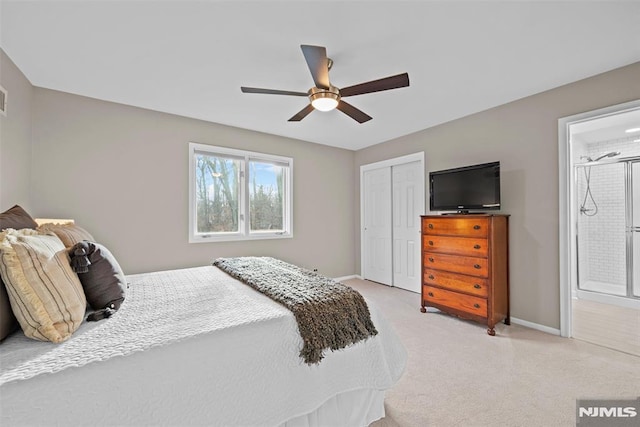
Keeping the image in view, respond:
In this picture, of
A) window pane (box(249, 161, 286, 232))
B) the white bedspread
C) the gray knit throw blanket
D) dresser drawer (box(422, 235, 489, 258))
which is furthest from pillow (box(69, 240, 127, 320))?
dresser drawer (box(422, 235, 489, 258))

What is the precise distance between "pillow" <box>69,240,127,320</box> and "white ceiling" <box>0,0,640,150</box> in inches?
59.4

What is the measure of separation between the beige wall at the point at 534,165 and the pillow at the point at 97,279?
367cm

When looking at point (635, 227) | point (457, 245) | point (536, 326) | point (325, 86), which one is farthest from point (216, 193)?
point (635, 227)

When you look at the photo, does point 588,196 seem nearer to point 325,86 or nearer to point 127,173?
point 325,86

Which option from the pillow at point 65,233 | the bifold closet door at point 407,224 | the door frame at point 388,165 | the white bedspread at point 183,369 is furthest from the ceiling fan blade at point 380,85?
the bifold closet door at point 407,224

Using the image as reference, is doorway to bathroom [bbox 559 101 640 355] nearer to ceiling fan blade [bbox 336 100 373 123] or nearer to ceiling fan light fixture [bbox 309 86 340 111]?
ceiling fan blade [bbox 336 100 373 123]

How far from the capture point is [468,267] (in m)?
3.01

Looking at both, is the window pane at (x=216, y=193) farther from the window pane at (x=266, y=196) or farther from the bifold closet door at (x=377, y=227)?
the bifold closet door at (x=377, y=227)

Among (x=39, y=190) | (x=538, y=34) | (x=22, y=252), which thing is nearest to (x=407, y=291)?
(x=538, y=34)

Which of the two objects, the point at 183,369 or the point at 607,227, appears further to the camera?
the point at 607,227

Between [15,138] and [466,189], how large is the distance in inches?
175

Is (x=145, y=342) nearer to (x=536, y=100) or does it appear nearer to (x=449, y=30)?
(x=449, y=30)

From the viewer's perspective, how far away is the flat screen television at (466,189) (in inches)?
119

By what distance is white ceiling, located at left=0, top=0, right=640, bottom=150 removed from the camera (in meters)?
1.74
